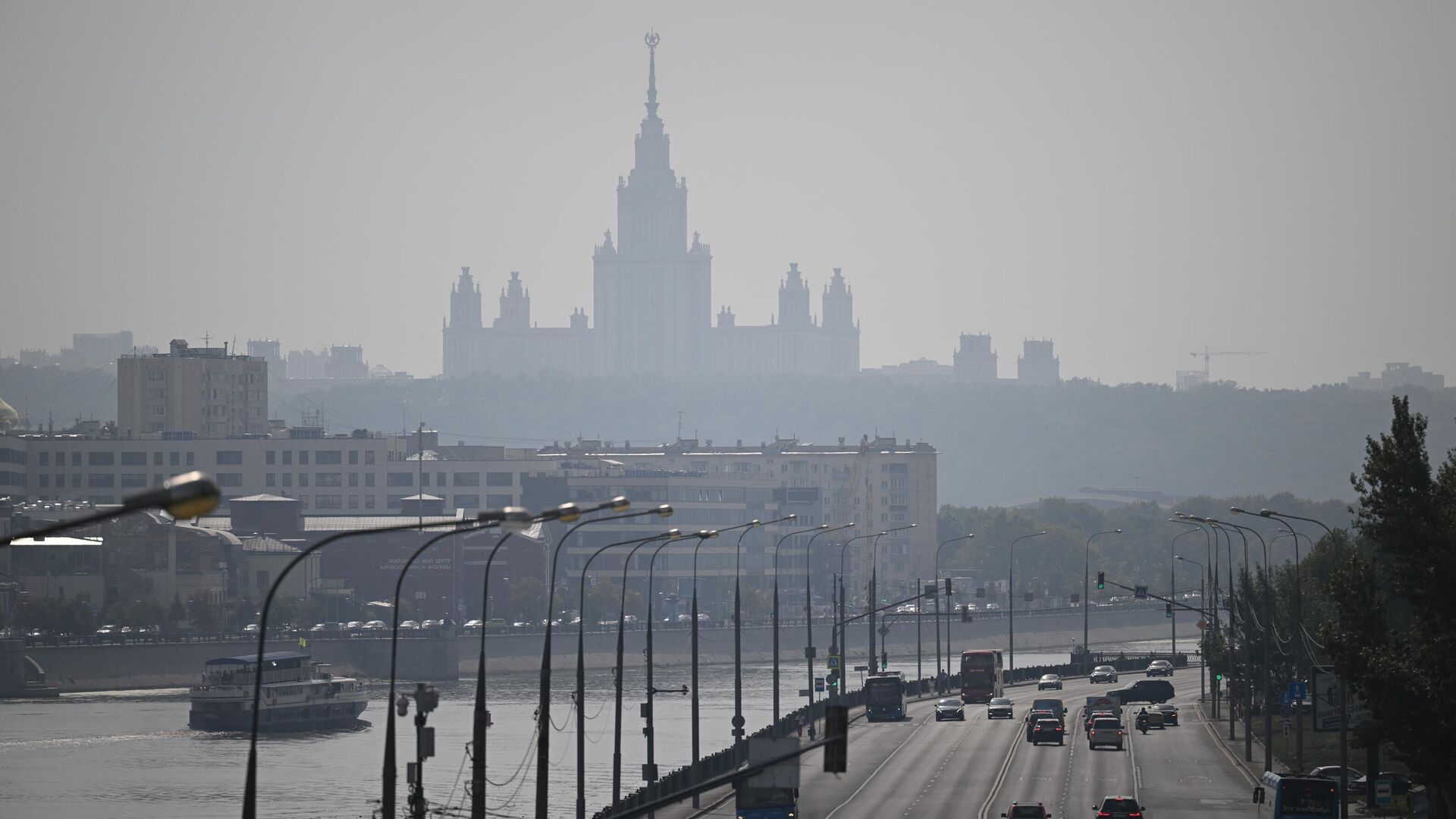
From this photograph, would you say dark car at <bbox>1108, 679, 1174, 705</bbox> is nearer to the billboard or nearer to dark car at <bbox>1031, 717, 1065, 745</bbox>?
dark car at <bbox>1031, 717, 1065, 745</bbox>

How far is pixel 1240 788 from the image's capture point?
78188 millimetres

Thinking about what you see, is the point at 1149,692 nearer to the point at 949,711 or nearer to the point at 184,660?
the point at 949,711

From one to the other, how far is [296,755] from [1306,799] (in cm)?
6347

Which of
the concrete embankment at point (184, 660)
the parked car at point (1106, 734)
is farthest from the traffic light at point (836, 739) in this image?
the concrete embankment at point (184, 660)

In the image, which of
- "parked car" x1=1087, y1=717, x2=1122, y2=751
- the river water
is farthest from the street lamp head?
"parked car" x1=1087, y1=717, x2=1122, y2=751

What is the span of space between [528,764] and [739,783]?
1722 inches

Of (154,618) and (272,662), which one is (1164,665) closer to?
(272,662)

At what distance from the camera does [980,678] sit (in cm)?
12500

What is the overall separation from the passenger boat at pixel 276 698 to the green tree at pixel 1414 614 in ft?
257

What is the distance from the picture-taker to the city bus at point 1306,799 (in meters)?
62.8

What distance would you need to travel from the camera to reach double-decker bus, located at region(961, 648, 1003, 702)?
409ft

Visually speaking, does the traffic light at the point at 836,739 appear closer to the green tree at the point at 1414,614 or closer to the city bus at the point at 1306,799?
the green tree at the point at 1414,614

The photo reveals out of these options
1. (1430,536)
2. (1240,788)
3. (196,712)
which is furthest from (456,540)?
(1430,536)

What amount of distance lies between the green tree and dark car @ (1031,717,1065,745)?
32406 millimetres
